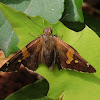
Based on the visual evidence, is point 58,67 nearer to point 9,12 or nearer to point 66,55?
point 66,55

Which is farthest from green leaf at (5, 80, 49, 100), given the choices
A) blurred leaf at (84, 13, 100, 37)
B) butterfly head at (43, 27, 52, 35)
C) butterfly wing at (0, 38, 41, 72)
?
blurred leaf at (84, 13, 100, 37)

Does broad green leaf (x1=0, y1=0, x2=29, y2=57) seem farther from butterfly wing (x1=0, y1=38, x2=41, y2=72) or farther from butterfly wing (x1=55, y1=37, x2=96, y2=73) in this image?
butterfly wing (x1=55, y1=37, x2=96, y2=73)

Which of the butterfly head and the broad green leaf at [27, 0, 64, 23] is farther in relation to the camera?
the broad green leaf at [27, 0, 64, 23]

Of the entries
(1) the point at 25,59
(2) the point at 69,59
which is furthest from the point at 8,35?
(2) the point at 69,59

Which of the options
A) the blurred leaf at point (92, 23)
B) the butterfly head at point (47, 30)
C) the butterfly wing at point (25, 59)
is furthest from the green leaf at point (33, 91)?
the blurred leaf at point (92, 23)

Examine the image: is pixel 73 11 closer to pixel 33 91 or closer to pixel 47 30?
pixel 47 30

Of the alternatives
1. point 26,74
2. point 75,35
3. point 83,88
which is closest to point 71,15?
point 75,35

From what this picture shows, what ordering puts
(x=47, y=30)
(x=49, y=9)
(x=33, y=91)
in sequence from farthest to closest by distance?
(x=33, y=91)
(x=49, y=9)
(x=47, y=30)
